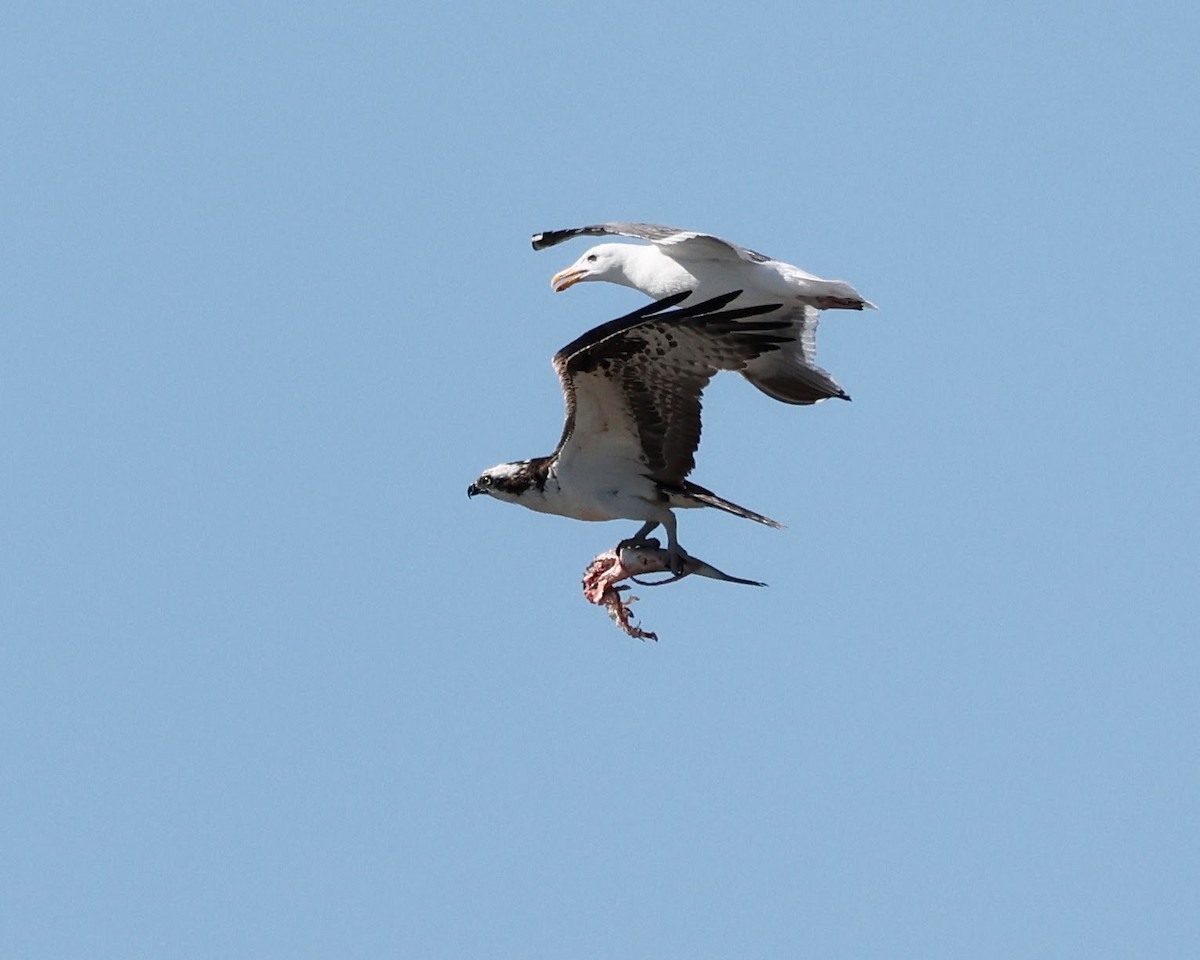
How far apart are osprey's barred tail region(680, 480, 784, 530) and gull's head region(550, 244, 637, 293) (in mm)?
3253

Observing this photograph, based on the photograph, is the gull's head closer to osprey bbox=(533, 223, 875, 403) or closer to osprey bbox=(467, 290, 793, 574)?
osprey bbox=(533, 223, 875, 403)

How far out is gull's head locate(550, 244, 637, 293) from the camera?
67.5ft

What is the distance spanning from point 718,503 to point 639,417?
0.90 meters

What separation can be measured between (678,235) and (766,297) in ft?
2.82

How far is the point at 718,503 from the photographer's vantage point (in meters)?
17.8

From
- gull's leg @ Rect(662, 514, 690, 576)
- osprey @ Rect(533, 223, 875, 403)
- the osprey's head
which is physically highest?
osprey @ Rect(533, 223, 875, 403)

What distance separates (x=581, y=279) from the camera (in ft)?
68.8

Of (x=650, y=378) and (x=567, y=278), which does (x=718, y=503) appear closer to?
(x=650, y=378)

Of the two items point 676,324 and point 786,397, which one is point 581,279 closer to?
point 786,397

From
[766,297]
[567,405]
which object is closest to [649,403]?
[567,405]

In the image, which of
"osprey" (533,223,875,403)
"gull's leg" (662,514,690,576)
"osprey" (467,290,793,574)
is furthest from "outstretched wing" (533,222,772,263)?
"gull's leg" (662,514,690,576)

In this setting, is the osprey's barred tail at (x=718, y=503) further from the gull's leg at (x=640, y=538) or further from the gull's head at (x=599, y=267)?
the gull's head at (x=599, y=267)

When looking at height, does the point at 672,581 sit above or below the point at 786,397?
below

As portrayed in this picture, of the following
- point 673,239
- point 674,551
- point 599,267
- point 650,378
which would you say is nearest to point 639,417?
point 650,378
